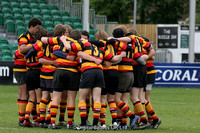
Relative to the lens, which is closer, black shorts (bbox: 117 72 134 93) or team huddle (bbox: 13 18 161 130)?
team huddle (bbox: 13 18 161 130)

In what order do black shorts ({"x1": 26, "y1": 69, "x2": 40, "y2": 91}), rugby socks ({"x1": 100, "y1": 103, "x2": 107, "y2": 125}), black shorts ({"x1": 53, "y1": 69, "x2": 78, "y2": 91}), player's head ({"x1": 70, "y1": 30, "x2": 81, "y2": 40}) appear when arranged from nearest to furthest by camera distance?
black shorts ({"x1": 53, "y1": 69, "x2": 78, "y2": 91})
player's head ({"x1": 70, "y1": 30, "x2": 81, "y2": 40})
rugby socks ({"x1": 100, "y1": 103, "x2": 107, "y2": 125})
black shorts ({"x1": 26, "y1": 69, "x2": 40, "y2": 91})

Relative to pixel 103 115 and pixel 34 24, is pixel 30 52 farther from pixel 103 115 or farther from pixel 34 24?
pixel 103 115


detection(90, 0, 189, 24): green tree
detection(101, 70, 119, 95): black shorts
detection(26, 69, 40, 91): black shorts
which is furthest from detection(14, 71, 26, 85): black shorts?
detection(90, 0, 189, 24): green tree

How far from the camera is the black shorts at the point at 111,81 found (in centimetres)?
1074

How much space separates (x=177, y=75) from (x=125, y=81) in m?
13.8

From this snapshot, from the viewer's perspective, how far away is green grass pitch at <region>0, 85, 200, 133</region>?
11.0 metres

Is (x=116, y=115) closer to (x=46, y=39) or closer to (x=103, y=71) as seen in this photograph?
(x=103, y=71)

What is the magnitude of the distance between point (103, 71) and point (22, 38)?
1888 millimetres

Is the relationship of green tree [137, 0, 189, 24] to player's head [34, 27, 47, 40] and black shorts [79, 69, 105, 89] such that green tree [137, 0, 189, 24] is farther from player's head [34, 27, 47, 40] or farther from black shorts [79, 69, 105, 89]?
black shorts [79, 69, 105, 89]

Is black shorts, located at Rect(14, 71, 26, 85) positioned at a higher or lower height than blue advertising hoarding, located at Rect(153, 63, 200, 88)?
higher

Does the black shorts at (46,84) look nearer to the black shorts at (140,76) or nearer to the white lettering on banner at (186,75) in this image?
the black shorts at (140,76)

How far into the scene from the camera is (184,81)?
2461cm

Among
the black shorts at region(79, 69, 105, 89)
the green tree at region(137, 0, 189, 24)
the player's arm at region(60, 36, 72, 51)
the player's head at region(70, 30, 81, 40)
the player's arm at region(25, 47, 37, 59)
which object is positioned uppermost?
the green tree at region(137, 0, 189, 24)

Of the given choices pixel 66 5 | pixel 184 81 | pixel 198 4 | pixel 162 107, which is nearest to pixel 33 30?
pixel 162 107
